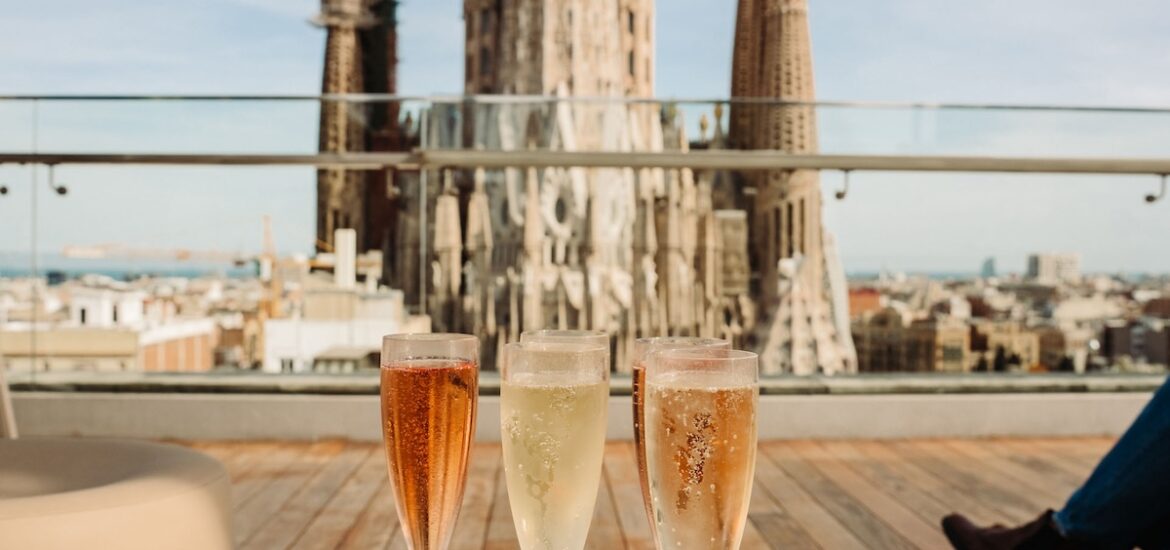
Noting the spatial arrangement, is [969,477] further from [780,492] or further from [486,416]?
[486,416]

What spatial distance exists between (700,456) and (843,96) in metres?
47.2

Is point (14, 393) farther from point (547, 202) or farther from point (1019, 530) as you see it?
point (1019, 530)

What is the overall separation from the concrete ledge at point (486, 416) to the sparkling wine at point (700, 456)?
7.09 feet

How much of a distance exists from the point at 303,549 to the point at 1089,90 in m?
52.7

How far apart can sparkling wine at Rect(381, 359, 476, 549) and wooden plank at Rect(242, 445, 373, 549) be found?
1224 mm

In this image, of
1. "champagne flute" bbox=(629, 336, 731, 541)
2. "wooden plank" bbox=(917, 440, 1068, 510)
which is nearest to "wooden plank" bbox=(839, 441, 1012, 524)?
"wooden plank" bbox=(917, 440, 1068, 510)

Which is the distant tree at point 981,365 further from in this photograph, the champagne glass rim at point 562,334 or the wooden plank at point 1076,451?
the champagne glass rim at point 562,334

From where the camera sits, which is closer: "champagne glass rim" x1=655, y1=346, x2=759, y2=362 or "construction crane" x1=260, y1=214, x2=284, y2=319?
"champagne glass rim" x1=655, y1=346, x2=759, y2=362

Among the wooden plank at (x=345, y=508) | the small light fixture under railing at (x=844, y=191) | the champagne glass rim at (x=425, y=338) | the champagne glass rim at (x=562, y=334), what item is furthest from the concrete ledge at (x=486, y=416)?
the champagne glass rim at (x=425, y=338)

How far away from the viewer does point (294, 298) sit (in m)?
3.43

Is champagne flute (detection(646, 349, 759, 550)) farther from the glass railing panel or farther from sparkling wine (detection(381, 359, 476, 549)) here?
the glass railing panel

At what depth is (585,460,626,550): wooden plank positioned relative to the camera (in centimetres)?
174

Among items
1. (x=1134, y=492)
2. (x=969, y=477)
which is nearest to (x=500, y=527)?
(x=1134, y=492)

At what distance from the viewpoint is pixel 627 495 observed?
86.3 inches
